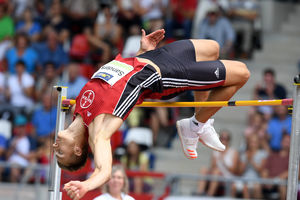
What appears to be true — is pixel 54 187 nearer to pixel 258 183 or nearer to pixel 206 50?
pixel 206 50

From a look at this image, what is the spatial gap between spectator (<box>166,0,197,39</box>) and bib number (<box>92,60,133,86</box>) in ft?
20.8

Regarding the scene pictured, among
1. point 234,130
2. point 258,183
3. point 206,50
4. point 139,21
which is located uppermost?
point 139,21

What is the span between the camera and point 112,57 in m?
11.6

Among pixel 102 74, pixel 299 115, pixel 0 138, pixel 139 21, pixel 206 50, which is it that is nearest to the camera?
pixel 299 115

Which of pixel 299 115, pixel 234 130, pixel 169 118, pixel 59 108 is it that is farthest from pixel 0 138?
pixel 299 115

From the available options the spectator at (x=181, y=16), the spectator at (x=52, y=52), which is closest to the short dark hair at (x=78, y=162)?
the spectator at (x=181, y=16)

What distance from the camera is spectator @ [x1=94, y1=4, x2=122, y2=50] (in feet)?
38.8

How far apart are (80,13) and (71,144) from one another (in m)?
7.29

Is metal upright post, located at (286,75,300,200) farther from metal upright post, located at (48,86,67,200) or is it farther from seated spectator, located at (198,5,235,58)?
seated spectator, located at (198,5,235,58)

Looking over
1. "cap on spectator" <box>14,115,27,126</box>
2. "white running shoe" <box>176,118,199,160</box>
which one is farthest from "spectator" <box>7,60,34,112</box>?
"white running shoe" <box>176,118,199,160</box>

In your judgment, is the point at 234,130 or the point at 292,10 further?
the point at 292,10

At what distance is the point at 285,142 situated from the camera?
9609 mm

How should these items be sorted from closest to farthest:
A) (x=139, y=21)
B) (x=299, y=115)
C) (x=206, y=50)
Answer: (x=299, y=115) < (x=206, y=50) < (x=139, y=21)

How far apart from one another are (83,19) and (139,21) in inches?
44.7
